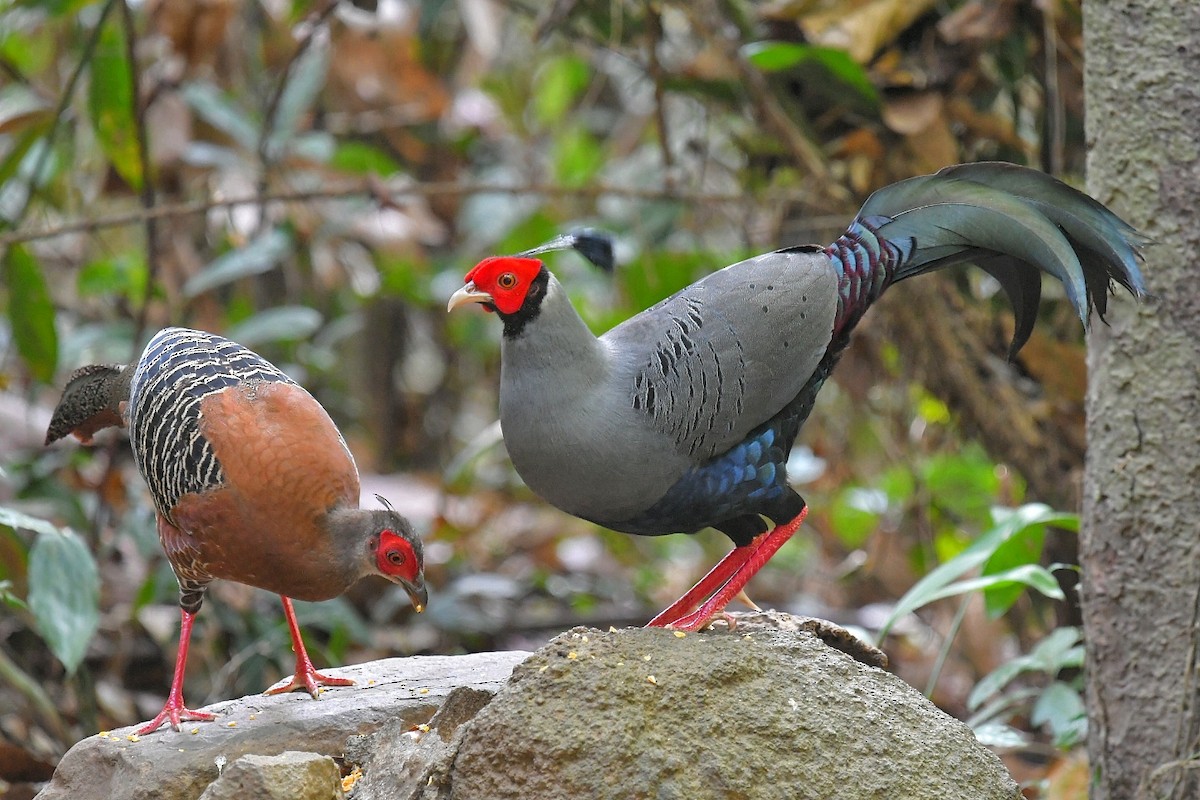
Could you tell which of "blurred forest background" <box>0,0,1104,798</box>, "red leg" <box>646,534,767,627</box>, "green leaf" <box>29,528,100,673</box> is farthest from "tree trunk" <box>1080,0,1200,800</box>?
"green leaf" <box>29,528,100,673</box>

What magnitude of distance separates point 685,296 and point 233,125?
3.87 meters

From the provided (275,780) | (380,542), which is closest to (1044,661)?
(380,542)

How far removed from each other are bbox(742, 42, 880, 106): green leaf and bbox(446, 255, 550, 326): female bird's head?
2286 millimetres

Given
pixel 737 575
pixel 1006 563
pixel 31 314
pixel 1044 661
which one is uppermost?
pixel 31 314

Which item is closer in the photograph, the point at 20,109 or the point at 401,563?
the point at 401,563

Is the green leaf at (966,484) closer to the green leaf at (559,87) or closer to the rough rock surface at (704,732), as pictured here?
the green leaf at (559,87)

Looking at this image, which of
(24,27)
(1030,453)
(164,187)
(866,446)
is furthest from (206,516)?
(866,446)

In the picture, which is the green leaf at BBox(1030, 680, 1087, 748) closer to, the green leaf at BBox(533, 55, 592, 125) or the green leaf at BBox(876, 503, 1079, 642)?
the green leaf at BBox(876, 503, 1079, 642)

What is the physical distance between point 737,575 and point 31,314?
135 inches

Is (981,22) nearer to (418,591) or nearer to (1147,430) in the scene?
(1147,430)

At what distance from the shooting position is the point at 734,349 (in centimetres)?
320

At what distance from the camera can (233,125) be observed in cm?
644

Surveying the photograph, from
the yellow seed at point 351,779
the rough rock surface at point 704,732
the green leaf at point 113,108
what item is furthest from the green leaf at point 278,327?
the rough rock surface at point 704,732

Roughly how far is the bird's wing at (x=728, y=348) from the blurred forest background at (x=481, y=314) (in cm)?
112
